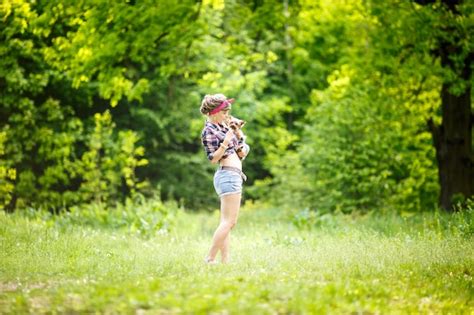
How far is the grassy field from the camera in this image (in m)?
6.42

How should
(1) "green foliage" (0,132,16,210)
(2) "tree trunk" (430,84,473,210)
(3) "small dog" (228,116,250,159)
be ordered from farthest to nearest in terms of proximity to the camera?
(1) "green foliage" (0,132,16,210) → (2) "tree trunk" (430,84,473,210) → (3) "small dog" (228,116,250,159)

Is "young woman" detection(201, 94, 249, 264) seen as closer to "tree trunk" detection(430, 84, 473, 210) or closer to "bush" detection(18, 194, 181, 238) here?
"bush" detection(18, 194, 181, 238)

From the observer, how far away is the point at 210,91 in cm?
2673

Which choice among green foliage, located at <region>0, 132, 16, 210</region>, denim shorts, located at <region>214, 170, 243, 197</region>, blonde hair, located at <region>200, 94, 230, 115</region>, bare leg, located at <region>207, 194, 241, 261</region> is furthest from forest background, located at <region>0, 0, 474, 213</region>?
bare leg, located at <region>207, 194, 241, 261</region>

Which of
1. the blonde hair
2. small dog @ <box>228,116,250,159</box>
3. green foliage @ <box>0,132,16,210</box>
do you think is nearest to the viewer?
the blonde hair

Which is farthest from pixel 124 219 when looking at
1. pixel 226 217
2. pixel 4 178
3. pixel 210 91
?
pixel 210 91

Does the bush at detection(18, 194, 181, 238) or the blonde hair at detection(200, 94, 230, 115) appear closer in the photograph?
the blonde hair at detection(200, 94, 230, 115)

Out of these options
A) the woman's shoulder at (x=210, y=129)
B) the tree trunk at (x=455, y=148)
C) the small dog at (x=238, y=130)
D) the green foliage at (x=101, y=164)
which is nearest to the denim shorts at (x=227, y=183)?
the small dog at (x=238, y=130)

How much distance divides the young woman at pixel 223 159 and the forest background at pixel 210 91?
6.15m

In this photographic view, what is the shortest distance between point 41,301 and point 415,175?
51.3ft

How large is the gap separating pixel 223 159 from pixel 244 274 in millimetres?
1694

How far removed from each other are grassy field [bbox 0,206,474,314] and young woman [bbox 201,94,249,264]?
46 centimetres

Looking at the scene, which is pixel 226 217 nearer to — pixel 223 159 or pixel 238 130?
pixel 223 159

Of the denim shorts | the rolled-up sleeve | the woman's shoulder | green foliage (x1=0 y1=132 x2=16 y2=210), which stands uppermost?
the woman's shoulder
